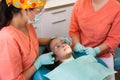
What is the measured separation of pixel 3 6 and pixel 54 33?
115cm

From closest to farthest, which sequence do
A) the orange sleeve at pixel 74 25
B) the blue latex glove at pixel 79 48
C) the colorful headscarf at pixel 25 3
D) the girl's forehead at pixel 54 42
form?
the colorful headscarf at pixel 25 3 < the girl's forehead at pixel 54 42 < the blue latex glove at pixel 79 48 < the orange sleeve at pixel 74 25

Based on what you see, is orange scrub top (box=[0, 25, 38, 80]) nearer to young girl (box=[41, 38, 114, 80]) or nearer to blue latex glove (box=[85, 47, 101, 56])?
young girl (box=[41, 38, 114, 80])

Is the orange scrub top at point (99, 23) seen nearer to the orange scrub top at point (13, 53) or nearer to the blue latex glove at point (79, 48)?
the blue latex glove at point (79, 48)

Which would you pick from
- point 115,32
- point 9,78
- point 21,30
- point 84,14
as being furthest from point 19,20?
point 115,32

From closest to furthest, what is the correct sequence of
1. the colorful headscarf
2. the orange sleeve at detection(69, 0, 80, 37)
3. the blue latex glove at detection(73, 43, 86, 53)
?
the colorful headscarf < the blue latex glove at detection(73, 43, 86, 53) < the orange sleeve at detection(69, 0, 80, 37)

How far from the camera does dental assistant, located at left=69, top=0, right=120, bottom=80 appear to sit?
161 centimetres

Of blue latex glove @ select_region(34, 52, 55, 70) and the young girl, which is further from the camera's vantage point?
blue latex glove @ select_region(34, 52, 55, 70)

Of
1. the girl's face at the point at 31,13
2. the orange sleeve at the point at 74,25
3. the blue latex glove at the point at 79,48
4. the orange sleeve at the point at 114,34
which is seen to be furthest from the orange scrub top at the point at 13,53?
the orange sleeve at the point at 114,34

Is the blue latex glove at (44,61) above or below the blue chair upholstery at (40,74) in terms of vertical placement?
above

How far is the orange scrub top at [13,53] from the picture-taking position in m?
1.26

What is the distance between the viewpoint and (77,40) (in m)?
1.79

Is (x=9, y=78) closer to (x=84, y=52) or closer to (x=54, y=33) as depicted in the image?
(x=84, y=52)

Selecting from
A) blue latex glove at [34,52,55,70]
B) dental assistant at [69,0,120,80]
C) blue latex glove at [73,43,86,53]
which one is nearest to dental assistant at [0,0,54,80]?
blue latex glove at [34,52,55,70]

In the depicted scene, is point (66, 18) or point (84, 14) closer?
point (84, 14)
